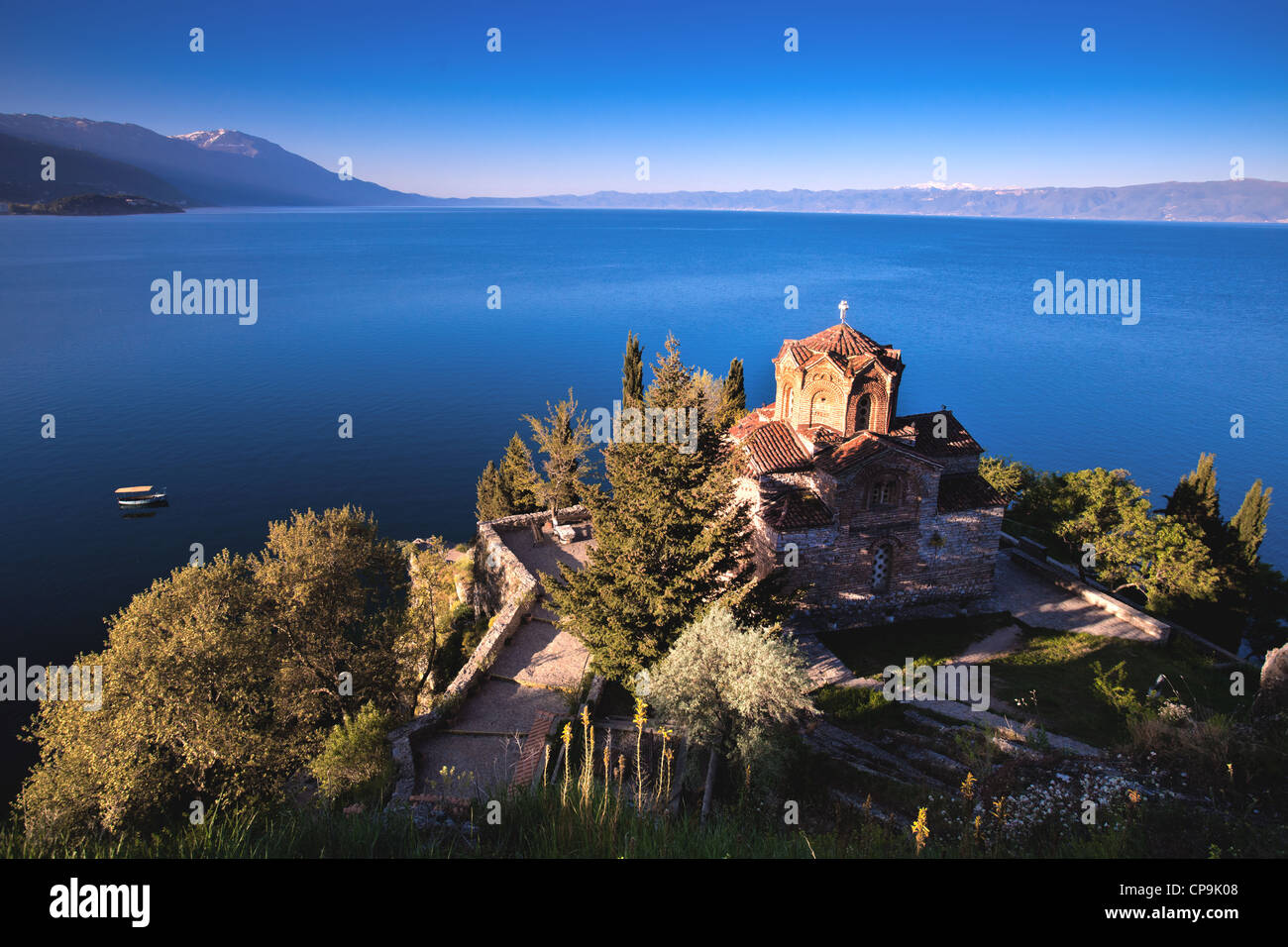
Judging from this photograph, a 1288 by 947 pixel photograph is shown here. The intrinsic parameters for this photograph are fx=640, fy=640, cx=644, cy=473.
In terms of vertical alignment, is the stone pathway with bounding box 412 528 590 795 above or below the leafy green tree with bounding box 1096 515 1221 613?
below

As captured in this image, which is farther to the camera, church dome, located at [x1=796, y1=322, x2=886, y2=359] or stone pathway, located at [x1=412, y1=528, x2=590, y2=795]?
church dome, located at [x1=796, y1=322, x2=886, y2=359]

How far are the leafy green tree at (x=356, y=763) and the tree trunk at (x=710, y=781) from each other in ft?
24.6

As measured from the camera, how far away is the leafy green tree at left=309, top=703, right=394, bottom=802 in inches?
600

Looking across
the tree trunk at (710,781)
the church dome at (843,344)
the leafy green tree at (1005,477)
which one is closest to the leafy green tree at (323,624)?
the tree trunk at (710,781)

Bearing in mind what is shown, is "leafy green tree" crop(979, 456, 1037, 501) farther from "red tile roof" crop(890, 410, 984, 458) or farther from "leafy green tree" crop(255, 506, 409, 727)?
"leafy green tree" crop(255, 506, 409, 727)

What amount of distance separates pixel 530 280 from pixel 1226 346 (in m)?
123

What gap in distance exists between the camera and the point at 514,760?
16.7 metres

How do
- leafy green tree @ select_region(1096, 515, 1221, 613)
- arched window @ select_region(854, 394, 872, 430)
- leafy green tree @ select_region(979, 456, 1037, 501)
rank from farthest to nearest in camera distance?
1. leafy green tree @ select_region(979, 456, 1037, 501)
2. leafy green tree @ select_region(1096, 515, 1221, 613)
3. arched window @ select_region(854, 394, 872, 430)

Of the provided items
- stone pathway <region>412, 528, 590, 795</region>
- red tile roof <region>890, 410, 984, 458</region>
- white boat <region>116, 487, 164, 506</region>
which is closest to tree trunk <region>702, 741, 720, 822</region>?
stone pathway <region>412, 528, 590, 795</region>

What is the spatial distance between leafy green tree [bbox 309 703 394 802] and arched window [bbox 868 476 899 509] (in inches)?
682

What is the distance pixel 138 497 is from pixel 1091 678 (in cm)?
5444
